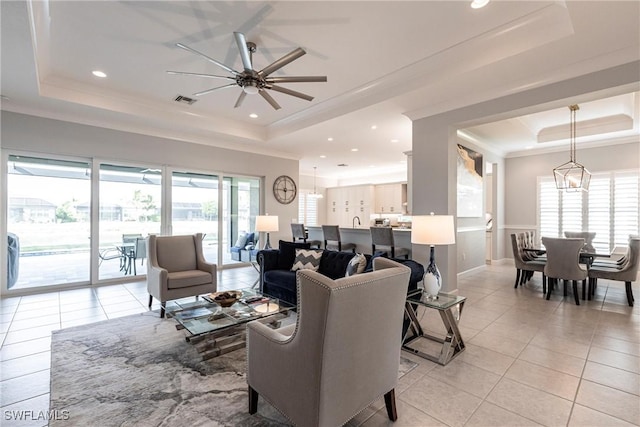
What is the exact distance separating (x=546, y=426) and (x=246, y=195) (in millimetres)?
6507

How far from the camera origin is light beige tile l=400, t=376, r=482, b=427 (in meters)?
1.83

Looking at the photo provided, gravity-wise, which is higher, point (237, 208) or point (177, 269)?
point (237, 208)

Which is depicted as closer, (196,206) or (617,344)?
(617,344)

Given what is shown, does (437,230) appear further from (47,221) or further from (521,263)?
(47,221)

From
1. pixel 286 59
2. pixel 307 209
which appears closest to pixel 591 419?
pixel 286 59

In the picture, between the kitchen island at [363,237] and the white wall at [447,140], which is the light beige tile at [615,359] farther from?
the kitchen island at [363,237]

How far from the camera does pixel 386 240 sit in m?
4.68

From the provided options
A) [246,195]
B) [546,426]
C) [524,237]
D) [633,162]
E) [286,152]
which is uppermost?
[286,152]

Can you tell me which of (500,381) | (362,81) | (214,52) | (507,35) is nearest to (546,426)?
(500,381)

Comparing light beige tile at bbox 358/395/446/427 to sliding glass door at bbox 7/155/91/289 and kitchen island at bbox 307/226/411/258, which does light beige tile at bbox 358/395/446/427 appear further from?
sliding glass door at bbox 7/155/91/289

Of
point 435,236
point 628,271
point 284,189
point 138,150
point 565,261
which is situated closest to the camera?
point 435,236

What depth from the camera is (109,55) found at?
11.2ft

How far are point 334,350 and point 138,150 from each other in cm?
560

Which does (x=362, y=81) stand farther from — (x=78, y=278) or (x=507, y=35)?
(x=78, y=278)
